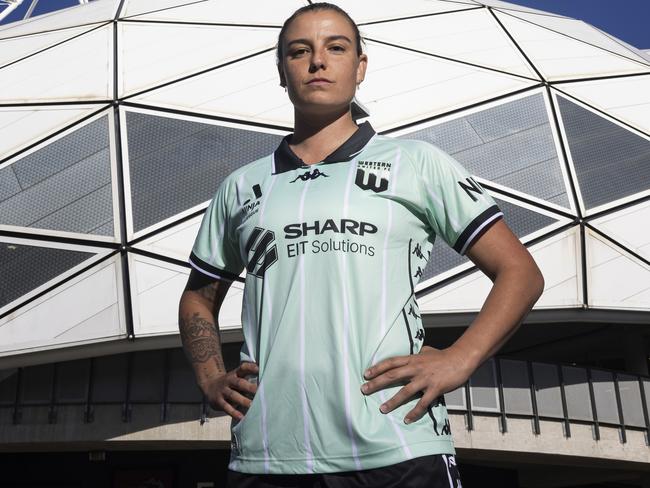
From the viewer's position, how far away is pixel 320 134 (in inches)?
101

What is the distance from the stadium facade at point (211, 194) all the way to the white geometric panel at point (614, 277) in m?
0.03

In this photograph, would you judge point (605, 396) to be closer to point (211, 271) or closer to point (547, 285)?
point (547, 285)

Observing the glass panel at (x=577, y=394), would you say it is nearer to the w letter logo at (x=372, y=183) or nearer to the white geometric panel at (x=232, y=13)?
the white geometric panel at (x=232, y=13)

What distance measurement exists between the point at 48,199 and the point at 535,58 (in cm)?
977

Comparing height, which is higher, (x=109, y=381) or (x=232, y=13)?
(x=232, y=13)

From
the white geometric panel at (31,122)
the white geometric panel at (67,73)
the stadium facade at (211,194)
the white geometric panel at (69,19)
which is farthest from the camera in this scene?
the white geometric panel at (69,19)

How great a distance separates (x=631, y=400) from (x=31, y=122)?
13.4 m

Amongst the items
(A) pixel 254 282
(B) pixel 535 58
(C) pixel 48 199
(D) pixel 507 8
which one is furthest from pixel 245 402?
(D) pixel 507 8

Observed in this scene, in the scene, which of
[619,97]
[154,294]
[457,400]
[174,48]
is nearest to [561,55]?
[619,97]

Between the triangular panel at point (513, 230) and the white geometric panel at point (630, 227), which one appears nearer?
the triangular panel at point (513, 230)

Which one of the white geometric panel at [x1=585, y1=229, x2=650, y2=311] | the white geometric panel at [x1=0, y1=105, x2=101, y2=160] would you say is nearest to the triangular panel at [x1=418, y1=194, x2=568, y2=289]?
the white geometric panel at [x1=585, y1=229, x2=650, y2=311]

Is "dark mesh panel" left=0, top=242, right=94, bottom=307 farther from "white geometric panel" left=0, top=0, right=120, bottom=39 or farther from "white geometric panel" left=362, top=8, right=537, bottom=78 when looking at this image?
"white geometric panel" left=362, top=8, right=537, bottom=78

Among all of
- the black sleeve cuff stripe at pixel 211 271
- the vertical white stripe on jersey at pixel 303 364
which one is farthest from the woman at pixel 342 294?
the black sleeve cuff stripe at pixel 211 271

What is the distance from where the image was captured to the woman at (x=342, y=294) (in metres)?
2.04
